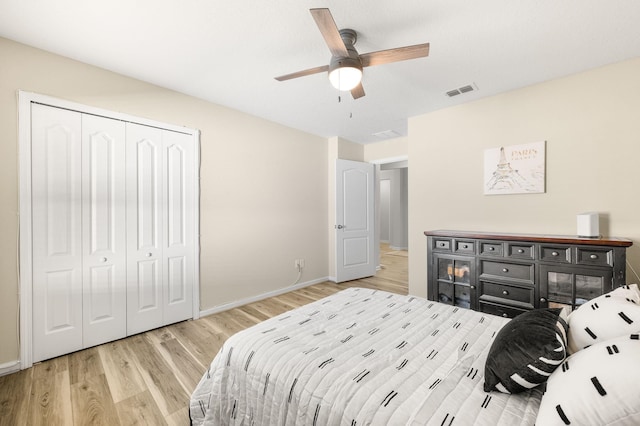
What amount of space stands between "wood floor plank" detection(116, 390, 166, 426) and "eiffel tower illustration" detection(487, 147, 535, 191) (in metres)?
3.68

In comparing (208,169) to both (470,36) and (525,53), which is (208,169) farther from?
(525,53)

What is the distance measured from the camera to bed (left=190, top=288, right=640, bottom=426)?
92 cm

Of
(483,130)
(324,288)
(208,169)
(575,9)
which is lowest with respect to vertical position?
(324,288)

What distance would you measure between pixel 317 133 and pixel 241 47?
8.04 feet

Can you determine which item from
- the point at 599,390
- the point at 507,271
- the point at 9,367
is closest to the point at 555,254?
the point at 507,271

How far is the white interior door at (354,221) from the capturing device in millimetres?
4570


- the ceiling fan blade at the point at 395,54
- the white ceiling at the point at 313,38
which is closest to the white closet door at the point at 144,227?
the white ceiling at the point at 313,38

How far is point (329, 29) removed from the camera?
156 centimetres

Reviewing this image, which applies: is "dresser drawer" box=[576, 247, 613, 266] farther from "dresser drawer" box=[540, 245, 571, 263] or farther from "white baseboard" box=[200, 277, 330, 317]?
"white baseboard" box=[200, 277, 330, 317]

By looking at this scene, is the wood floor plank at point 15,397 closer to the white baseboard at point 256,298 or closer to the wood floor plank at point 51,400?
the wood floor plank at point 51,400

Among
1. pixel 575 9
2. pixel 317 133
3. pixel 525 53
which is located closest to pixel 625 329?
pixel 575 9

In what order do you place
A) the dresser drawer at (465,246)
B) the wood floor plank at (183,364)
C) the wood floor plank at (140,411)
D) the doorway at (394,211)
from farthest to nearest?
the doorway at (394,211)
the dresser drawer at (465,246)
the wood floor plank at (183,364)
the wood floor plank at (140,411)

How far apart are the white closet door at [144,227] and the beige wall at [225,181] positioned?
1.08ft

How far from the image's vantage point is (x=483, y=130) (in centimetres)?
314
